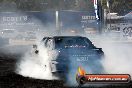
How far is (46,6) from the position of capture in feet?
317

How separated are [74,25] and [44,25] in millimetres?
4645

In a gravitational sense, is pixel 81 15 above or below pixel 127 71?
below

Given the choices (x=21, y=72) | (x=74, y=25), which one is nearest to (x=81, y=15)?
(x=74, y=25)

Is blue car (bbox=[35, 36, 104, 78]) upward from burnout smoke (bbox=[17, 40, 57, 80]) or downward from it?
upward

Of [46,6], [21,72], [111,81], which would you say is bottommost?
[46,6]

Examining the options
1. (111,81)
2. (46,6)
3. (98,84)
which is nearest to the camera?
(111,81)

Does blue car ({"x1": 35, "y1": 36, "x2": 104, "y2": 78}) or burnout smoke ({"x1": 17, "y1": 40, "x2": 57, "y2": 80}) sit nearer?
blue car ({"x1": 35, "y1": 36, "x2": 104, "y2": 78})

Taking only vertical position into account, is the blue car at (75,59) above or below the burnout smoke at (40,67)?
above

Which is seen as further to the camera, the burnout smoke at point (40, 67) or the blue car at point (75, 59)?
the burnout smoke at point (40, 67)

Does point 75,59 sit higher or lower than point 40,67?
higher

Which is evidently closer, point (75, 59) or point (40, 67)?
point (75, 59)

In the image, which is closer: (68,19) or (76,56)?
(76,56)

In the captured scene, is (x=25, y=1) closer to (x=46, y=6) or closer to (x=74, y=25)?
(x=46, y=6)

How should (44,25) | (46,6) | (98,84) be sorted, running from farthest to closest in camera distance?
1. (46,6)
2. (44,25)
3. (98,84)
